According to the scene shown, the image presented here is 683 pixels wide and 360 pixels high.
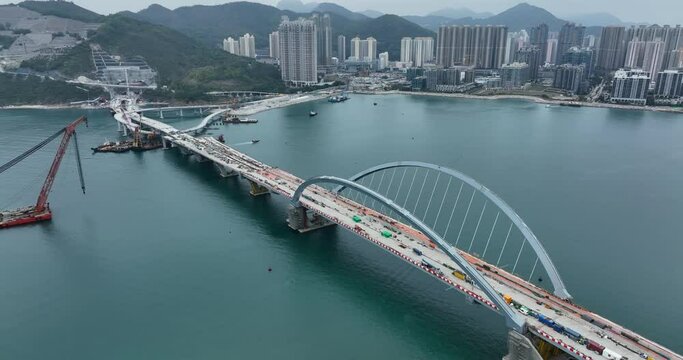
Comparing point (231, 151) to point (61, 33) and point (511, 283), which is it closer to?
point (511, 283)

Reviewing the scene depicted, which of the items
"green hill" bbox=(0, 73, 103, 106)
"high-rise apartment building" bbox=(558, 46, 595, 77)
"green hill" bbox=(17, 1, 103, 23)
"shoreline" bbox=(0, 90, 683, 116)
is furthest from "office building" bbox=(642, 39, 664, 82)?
"green hill" bbox=(17, 1, 103, 23)

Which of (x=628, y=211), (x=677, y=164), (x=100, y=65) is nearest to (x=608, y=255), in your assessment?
(x=628, y=211)

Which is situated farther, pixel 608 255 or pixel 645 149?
pixel 645 149

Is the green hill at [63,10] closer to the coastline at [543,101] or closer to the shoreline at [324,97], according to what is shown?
the shoreline at [324,97]

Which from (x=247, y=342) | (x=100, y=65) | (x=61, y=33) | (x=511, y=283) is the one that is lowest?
(x=247, y=342)

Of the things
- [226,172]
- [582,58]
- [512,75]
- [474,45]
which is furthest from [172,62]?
[582,58]

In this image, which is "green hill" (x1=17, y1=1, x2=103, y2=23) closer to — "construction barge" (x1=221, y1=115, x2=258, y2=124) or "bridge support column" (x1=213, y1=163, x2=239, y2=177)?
"construction barge" (x1=221, y1=115, x2=258, y2=124)
